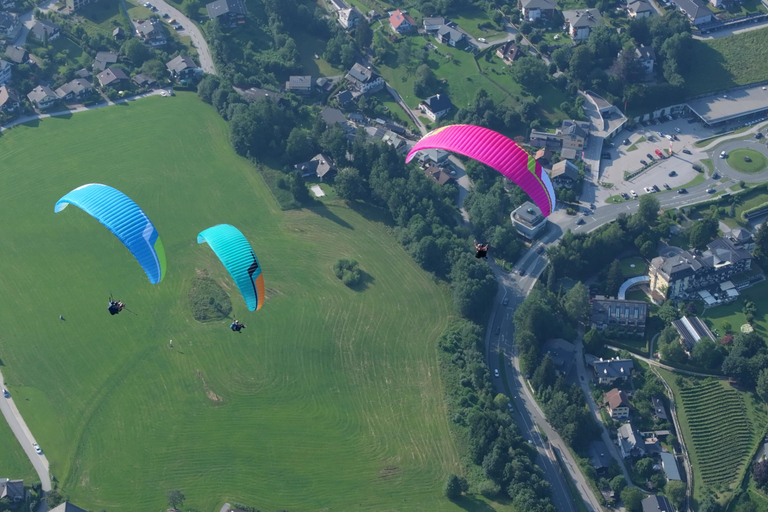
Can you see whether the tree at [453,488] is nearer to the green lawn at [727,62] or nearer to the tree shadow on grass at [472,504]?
the tree shadow on grass at [472,504]

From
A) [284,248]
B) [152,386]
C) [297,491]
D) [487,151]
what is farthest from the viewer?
[284,248]

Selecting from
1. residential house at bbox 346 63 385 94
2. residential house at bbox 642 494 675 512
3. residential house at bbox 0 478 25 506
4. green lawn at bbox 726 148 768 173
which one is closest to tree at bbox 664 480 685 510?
residential house at bbox 642 494 675 512

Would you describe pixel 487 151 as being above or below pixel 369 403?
above

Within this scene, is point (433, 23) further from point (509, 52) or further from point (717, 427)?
point (717, 427)

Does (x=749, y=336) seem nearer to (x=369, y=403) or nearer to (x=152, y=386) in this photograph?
(x=369, y=403)

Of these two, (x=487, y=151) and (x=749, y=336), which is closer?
(x=487, y=151)

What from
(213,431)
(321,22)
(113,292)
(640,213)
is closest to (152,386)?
(213,431)

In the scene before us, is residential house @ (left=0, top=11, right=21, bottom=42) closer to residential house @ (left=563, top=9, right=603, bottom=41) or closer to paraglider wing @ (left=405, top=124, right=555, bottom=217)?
residential house @ (left=563, top=9, right=603, bottom=41)

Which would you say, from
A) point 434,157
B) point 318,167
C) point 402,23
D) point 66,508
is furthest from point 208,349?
point 402,23
